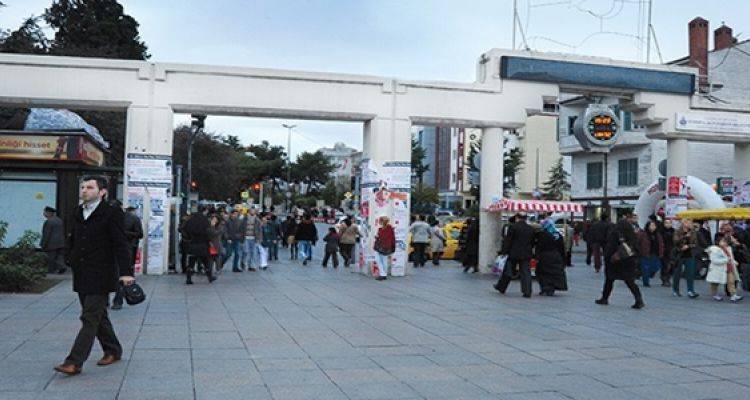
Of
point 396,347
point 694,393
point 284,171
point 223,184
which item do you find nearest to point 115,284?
point 396,347

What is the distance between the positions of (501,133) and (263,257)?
7.41m

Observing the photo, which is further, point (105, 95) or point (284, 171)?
point (284, 171)

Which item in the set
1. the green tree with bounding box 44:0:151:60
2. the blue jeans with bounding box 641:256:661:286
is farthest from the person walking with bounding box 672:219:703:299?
the green tree with bounding box 44:0:151:60

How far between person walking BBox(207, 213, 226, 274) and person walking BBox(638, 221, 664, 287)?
9919 millimetres

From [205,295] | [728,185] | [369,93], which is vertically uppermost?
[369,93]

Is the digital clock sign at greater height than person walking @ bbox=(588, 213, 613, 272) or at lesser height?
greater

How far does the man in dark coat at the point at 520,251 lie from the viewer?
14.9 m

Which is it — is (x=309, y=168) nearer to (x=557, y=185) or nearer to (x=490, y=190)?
(x=557, y=185)

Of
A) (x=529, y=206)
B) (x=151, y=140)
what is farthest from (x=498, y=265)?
(x=151, y=140)

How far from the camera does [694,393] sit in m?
6.88

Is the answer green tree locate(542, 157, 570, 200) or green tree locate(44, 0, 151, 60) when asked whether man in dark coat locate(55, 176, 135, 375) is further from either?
green tree locate(542, 157, 570, 200)

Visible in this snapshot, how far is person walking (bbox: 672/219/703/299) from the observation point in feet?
52.0

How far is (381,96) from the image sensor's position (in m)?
19.4

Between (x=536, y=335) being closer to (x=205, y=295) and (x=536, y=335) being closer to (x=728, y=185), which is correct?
(x=205, y=295)
